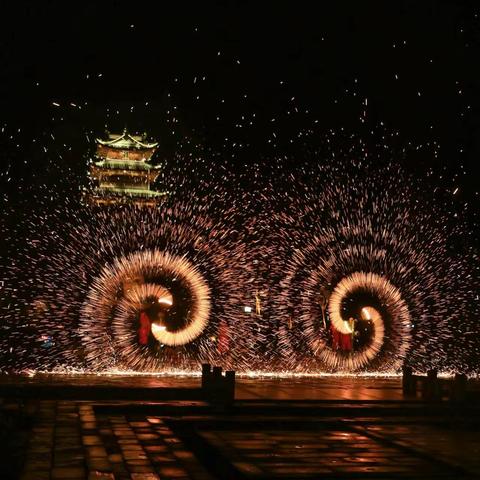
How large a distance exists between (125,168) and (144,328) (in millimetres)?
21829

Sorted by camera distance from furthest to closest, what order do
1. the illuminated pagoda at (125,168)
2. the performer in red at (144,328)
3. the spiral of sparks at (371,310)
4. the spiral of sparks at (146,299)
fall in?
the illuminated pagoda at (125,168) < the spiral of sparks at (146,299) < the spiral of sparks at (371,310) < the performer in red at (144,328)

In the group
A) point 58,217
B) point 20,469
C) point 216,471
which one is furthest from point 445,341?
point 20,469

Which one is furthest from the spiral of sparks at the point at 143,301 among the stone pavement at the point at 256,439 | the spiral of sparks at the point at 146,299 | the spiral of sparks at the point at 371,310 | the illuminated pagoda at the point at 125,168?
the illuminated pagoda at the point at 125,168

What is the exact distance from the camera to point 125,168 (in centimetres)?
4059

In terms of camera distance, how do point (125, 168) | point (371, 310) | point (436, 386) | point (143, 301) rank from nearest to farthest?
point (436, 386), point (371, 310), point (143, 301), point (125, 168)

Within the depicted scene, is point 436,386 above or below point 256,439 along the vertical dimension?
above

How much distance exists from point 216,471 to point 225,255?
1538 centimetres

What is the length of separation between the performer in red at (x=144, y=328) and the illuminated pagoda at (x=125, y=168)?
20.1 m

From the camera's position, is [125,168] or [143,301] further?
[125,168]

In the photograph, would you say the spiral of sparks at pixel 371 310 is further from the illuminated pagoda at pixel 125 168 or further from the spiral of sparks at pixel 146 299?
the illuminated pagoda at pixel 125 168

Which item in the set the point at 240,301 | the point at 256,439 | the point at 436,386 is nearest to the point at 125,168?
the point at 240,301

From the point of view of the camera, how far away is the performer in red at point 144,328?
19.8 m

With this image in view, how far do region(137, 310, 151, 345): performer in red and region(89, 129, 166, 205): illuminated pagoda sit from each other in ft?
66.0

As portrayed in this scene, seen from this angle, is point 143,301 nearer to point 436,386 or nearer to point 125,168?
point 436,386
